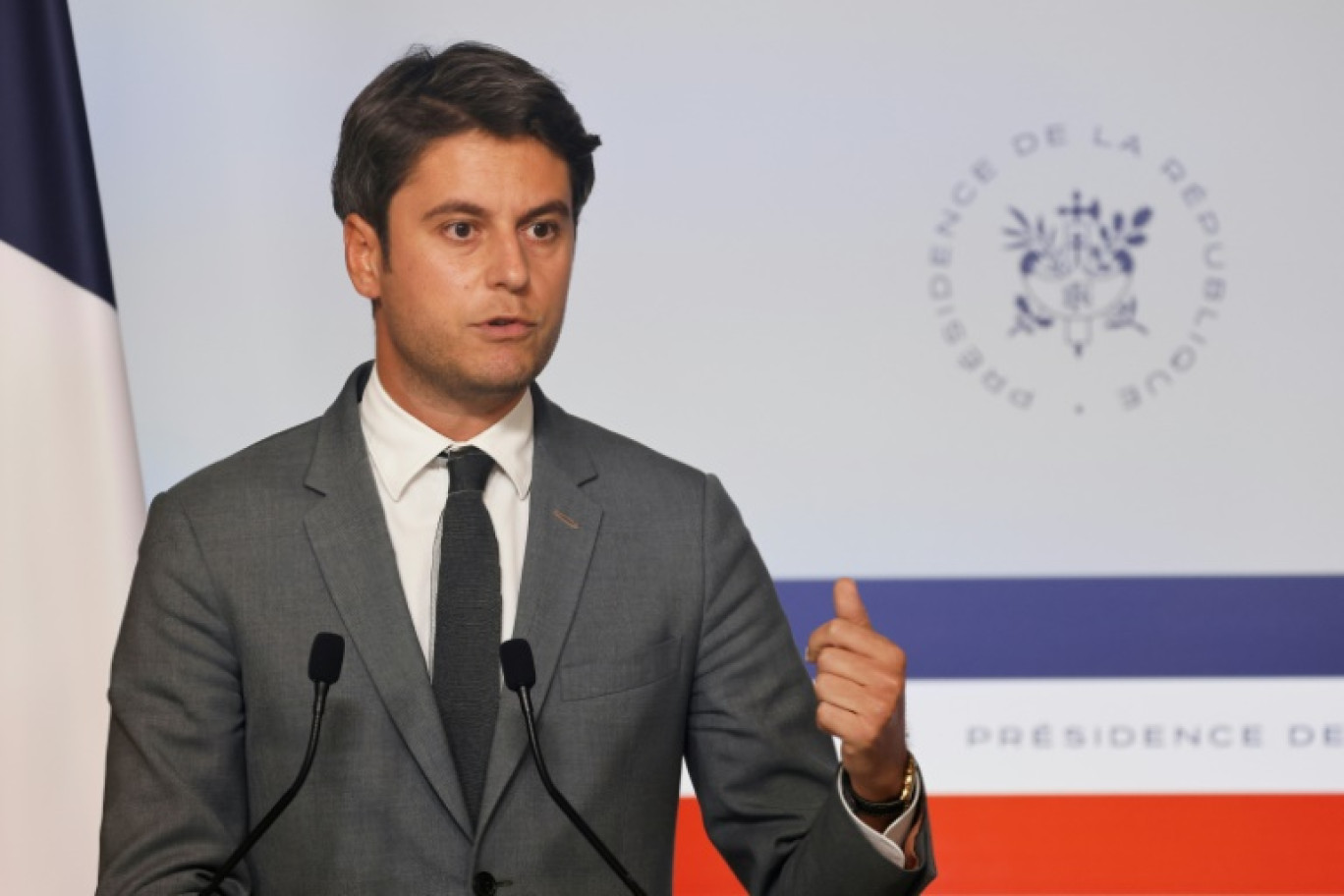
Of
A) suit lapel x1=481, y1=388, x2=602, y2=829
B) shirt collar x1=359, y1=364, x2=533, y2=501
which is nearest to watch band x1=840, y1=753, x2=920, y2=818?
suit lapel x1=481, y1=388, x2=602, y2=829

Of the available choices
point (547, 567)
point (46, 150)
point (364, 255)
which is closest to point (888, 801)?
point (547, 567)

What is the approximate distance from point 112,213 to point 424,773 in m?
1.90

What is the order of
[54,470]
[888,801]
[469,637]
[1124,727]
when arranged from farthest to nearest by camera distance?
[1124,727] → [54,470] → [469,637] → [888,801]

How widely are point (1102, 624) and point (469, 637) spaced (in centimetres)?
174

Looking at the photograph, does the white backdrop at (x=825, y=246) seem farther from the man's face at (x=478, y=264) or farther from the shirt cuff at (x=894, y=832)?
the shirt cuff at (x=894, y=832)

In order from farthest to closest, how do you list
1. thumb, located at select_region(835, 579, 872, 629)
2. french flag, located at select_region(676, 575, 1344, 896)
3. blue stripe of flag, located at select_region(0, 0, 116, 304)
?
1. french flag, located at select_region(676, 575, 1344, 896)
2. blue stripe of flag, located at select_region(0, 0, 116, 304)
3. thumb, located at select_region(835, 579, 872, 629)

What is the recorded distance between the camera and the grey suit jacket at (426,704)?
1846 mm

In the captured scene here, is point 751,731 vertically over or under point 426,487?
under

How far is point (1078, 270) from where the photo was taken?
3354mm

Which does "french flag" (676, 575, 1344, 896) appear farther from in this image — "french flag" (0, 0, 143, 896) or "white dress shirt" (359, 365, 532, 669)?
"white dress shirt" (359, 365, 532, 669)

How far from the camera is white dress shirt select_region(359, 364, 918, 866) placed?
1.98 metres

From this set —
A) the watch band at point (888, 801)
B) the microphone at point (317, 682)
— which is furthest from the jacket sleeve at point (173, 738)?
the watch band at point (888, 801)

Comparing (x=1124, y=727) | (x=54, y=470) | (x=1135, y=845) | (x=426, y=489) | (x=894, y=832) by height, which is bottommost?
(x=1135, y=845)

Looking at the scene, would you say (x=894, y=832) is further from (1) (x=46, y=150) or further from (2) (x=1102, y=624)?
(1) (x=46, y=150)
